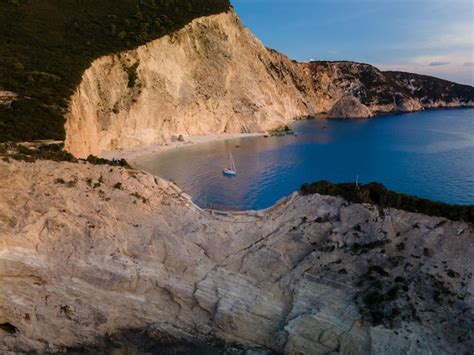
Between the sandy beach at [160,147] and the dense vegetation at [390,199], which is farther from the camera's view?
the sandy beach at [160,147]

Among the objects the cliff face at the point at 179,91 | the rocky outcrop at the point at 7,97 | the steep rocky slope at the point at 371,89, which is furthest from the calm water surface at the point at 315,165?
the steep rocky slope at the point at 371,89

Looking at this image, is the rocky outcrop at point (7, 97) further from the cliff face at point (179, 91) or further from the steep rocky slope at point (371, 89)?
the steep rocky slope at point (371, 89)

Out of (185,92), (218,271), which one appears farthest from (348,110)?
(218,271)

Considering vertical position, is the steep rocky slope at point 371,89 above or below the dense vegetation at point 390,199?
above

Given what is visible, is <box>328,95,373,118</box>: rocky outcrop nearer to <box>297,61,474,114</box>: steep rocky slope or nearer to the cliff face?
<box>297,61,474,114</box>: steep rocky slope

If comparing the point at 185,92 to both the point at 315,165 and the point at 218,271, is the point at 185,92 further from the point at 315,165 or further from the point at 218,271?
the point at 218,271
